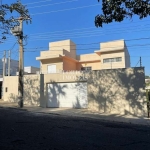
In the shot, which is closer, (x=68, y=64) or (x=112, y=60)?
(x=112, y=60)

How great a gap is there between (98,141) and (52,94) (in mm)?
13095

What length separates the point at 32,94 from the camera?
20578 mm

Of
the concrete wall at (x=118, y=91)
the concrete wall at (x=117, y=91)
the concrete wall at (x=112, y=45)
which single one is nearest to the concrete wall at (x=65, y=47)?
the concrete wall at (x=112, y=45)

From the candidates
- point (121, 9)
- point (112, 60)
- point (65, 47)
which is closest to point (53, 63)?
point (65, 47)

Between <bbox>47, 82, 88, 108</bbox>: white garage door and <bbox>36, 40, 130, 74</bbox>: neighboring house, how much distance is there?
8.04 m

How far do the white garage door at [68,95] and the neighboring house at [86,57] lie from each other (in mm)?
8045

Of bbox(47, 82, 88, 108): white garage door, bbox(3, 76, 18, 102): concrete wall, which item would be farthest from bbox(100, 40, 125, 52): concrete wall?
bbox(3, 76, 18, 102): concrete wall

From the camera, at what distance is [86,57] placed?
103ft

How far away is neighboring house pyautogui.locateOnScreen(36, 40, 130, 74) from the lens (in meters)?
28.4

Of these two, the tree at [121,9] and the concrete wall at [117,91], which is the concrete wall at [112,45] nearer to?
the concrete wall at [117,91]

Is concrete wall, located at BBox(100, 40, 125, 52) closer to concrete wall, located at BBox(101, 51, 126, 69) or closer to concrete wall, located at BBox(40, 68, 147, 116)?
concrete wall, located at BBox(101, 51, 126, 69)

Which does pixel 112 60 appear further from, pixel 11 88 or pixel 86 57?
pixel 11 88

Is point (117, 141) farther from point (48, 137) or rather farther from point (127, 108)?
point (127, 108)

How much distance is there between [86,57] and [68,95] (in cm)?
1333
